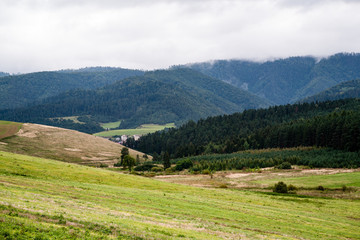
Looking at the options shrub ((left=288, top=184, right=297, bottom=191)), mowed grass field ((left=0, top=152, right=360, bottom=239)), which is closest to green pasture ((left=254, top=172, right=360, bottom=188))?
shrub ((left=288, top=184, right=297, bottom=191))

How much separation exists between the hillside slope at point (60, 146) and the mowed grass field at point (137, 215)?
82.5 m

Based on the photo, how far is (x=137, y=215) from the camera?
27.8 m

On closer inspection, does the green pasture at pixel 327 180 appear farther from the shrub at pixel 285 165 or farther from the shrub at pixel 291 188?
the shrub at pixel 285 165

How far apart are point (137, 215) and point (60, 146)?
5077 inches

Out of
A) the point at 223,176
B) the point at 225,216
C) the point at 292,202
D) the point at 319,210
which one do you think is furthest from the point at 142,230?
the point at 223,176

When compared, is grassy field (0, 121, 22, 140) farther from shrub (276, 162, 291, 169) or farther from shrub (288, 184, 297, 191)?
shrub (288, 184, 297, 191)

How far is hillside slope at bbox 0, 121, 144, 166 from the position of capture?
5103 inches

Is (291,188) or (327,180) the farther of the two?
(327,180)

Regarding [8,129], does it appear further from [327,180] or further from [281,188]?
[327,180]

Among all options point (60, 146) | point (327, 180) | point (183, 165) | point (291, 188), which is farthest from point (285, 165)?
point (60, 146)

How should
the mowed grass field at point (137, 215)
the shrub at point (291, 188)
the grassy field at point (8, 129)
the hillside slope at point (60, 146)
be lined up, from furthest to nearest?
the grassy field at point (8, 129) < the hillside slope at point (60, 146) < the shrub at point (291, 188) < the mowed grass field at point (137, 215)

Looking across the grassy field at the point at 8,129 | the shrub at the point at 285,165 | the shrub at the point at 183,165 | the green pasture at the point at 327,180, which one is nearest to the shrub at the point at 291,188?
the green pasture at the point at 327,180

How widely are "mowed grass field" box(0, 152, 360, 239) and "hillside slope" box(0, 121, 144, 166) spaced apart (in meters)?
82.5

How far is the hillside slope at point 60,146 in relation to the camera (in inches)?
5103
